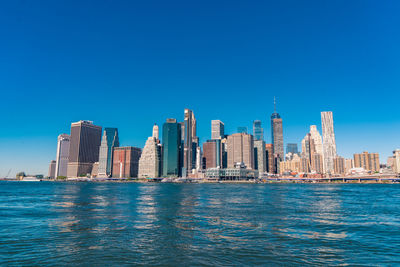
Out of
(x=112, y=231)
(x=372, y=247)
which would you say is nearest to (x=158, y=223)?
(x=112, y=231)

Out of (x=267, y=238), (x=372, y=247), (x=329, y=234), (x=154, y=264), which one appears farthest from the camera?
(x=329, y=234)

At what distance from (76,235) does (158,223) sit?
12.4 meters

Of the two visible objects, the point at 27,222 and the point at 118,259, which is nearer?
the point at 118,259

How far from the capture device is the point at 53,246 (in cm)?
2733

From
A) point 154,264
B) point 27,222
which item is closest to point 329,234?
point 154,264

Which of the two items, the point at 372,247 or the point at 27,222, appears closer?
the point at 372,247

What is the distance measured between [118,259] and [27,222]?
26842mm

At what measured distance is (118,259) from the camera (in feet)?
75.5

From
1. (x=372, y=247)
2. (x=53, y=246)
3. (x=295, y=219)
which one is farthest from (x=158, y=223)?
(x=372, y=247)

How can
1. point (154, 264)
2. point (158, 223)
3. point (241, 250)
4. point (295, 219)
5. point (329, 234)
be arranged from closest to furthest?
point (154, 264)
point (241, 250)
point (329, 234)
point (158, 223)
point (295, 219)

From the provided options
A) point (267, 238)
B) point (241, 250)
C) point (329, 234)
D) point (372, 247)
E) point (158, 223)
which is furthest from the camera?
point (158, 223)

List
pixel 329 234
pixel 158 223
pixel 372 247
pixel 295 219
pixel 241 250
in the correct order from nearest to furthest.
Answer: pixel 241 250, pixel 372 247, pixel 329 234, pixel 158 223, pixel 295 219

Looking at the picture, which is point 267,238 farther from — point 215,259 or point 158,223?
point 158,223

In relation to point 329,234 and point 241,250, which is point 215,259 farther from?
point 329,234
